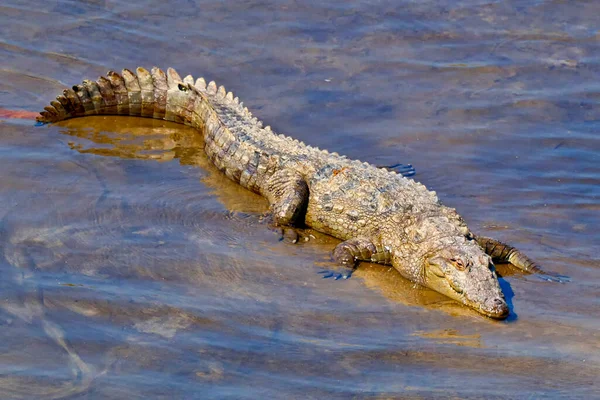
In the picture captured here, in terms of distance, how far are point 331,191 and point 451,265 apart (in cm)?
133

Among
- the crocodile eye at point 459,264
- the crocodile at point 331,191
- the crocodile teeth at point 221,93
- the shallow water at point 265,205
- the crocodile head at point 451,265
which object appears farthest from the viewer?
the crocodile teeth at point 221,93

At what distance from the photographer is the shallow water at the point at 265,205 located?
5.38m

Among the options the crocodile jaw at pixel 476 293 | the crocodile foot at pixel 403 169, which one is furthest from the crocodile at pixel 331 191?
the crocodile foot at pixel 403 169

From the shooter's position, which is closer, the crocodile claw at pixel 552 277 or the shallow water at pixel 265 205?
the shallow water at pixel 265 205

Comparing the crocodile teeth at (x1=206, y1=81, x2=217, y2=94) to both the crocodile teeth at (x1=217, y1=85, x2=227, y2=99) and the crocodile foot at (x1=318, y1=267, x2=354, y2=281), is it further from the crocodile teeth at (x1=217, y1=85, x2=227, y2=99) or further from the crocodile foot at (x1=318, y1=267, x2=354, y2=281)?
the crocodile foot at (x1=318, y1=267, x2=354, y2=281)

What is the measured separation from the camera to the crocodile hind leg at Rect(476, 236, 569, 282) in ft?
23.1

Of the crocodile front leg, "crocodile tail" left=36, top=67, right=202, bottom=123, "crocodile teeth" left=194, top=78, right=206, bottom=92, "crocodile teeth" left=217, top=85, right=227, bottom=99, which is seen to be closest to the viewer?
the crocodile front leg

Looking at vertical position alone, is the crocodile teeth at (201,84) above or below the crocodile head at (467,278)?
above

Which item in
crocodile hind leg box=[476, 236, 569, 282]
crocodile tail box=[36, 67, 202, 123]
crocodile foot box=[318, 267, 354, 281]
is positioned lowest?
crocodile foot box=[318, 267, 354, 281]

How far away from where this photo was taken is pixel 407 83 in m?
10.1

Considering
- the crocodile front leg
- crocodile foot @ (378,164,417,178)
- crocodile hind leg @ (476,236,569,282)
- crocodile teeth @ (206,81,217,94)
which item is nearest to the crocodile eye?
crocodile hind leg @ (476,236,569,282)

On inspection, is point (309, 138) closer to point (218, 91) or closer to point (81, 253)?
point (218, 91)

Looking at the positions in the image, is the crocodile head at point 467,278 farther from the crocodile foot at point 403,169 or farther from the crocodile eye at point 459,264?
the crocodile foot at point 403,169

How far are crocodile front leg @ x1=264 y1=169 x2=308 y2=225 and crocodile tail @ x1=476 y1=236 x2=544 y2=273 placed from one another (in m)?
1.51
